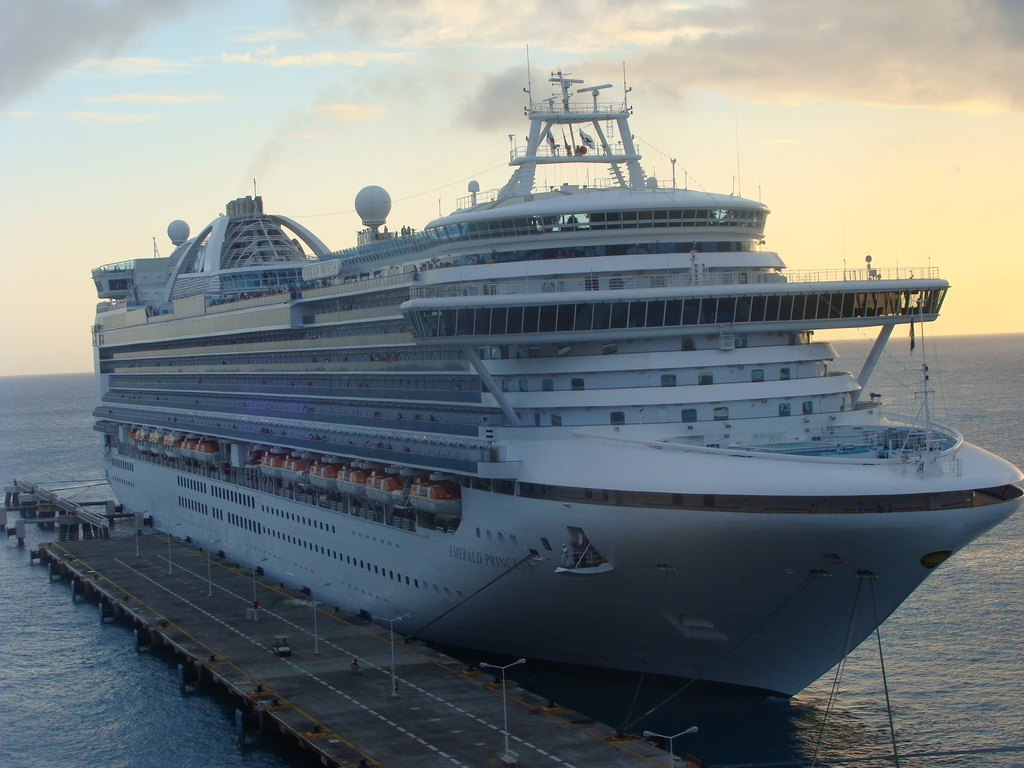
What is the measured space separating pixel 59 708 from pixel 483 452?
62.8 ft

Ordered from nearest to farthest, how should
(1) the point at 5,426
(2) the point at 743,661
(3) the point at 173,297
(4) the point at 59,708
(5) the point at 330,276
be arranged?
(2) the point at 743,661, (4) the point at 59,708, (5) the point at 330,276, (3) the point at 173,297, (1) the point at 5,426

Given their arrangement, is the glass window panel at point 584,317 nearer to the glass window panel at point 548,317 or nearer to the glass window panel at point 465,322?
the glass window panel at point 548,317

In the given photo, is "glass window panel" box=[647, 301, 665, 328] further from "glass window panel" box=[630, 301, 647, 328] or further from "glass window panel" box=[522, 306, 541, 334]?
"glass window panel" box=[522, 306, 541, 334]

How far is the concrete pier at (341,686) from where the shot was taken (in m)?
29.9

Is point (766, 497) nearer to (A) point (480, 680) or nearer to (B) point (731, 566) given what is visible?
(B) point (731, 566)

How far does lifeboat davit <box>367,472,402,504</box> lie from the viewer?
38625 mm

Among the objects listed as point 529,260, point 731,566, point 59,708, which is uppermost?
point 529,260

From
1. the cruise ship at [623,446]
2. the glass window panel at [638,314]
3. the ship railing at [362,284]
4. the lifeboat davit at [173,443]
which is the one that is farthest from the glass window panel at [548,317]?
the lifeboat davit at [173,443]

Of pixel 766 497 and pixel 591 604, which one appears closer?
pixel 766 497

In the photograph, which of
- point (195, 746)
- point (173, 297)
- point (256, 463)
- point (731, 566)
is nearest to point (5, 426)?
point (173, 297)

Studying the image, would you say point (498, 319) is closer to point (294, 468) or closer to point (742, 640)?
point (742, 640)

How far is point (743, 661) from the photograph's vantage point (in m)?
32.9

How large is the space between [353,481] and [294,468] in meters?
6.43

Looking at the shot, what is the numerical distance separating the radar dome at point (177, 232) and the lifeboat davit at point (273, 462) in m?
33.9
